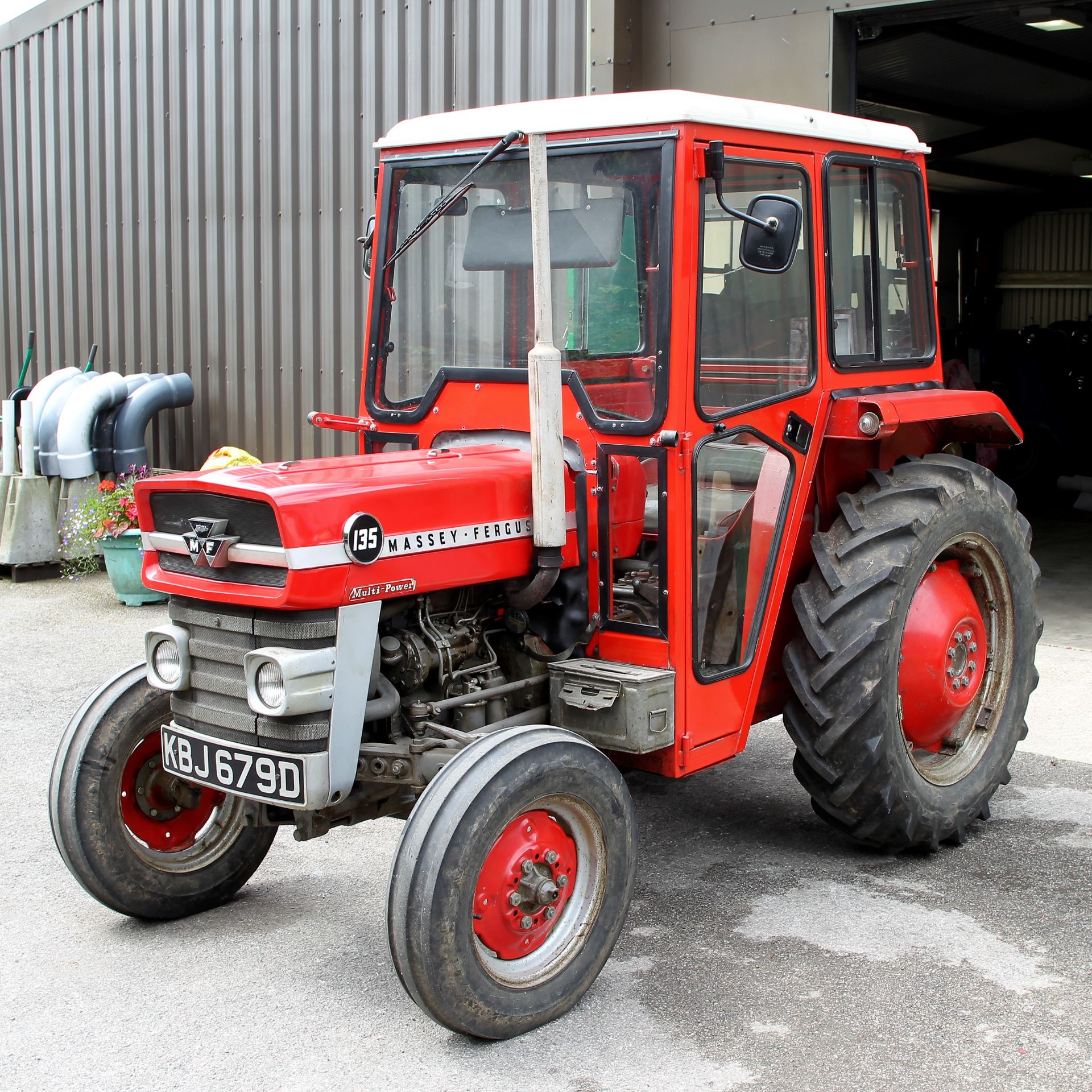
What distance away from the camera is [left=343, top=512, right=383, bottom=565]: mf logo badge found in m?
3.36

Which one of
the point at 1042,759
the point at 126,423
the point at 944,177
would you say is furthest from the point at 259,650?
the point at 944,177

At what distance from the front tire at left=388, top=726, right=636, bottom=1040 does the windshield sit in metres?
1.04

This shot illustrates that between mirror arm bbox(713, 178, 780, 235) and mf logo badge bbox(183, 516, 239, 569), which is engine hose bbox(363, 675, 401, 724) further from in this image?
mirror arm bbox(713, 178, 780, 235)

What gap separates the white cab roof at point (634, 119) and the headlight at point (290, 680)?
1.44 meters

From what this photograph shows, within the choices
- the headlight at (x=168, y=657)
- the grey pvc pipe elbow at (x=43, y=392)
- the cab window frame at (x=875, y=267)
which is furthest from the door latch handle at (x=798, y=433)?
the grey pvc pipe elbow at (x=43, y=392)

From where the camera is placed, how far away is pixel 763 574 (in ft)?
13.7

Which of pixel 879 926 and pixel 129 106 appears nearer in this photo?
pixel 879 926

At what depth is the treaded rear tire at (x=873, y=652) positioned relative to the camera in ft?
13.3

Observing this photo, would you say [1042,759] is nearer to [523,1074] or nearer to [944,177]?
[523,1074]

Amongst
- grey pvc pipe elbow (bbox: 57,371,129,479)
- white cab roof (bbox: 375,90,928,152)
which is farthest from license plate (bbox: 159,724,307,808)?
grey pvc pipe elbow (bbox: 57,371,129,479)

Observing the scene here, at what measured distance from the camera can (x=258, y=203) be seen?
31.8 ft

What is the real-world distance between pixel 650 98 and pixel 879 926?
242 cm

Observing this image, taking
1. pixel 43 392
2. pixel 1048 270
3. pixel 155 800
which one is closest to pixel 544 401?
pixel 155 800

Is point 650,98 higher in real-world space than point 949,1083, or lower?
higher
